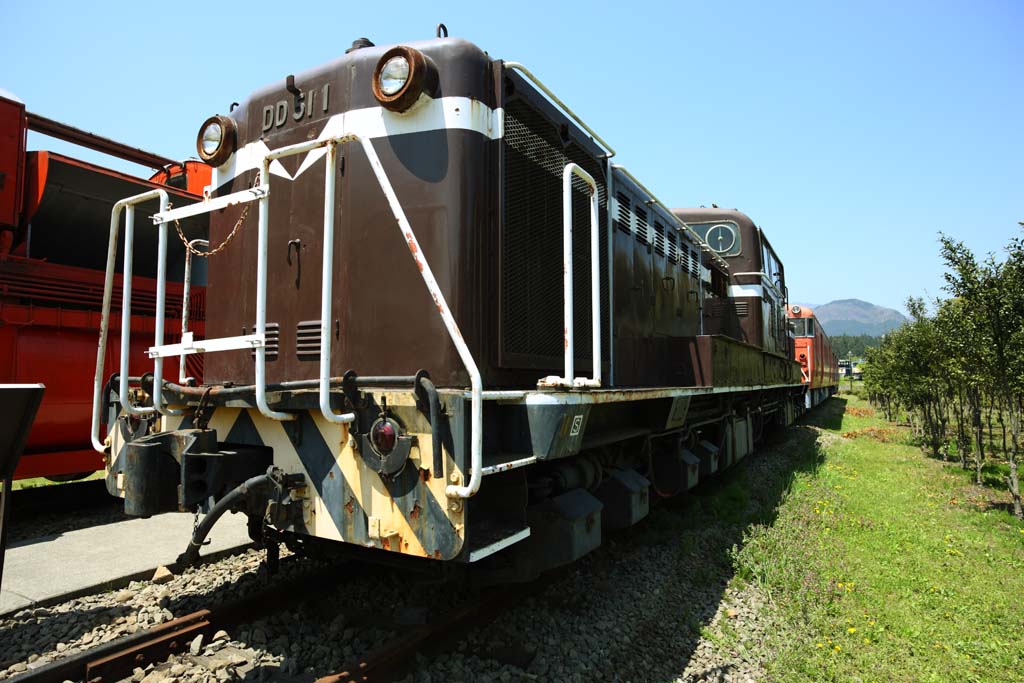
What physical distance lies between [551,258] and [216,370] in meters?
2.24

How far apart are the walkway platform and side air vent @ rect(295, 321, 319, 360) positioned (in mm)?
2233

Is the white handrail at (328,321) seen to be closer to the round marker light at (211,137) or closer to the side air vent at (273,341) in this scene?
the side air vent at (273,341)

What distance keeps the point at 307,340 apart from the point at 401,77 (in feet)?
4.87

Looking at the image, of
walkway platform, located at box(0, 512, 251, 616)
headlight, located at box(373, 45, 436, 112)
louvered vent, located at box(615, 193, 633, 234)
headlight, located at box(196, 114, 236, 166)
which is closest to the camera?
headlight, located at box(373, 45, 436, 112)

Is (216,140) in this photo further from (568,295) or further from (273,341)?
(568,295)

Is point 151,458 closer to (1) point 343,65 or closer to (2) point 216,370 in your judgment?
(2) point 216,370

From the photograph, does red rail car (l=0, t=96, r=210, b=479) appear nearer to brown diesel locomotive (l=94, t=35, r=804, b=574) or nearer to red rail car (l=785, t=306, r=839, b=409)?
brown diesel locomotive (l=94, t=35, r=804, b=574)

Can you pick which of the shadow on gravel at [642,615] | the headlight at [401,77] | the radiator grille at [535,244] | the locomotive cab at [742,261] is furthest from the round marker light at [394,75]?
the locomotive cab at [742,261]

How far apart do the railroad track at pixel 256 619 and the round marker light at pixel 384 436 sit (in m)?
1.08

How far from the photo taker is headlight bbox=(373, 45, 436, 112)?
316cm

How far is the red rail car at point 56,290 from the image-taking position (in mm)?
5691

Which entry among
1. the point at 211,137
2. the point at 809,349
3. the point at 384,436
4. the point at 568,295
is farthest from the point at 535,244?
the point at 809,349

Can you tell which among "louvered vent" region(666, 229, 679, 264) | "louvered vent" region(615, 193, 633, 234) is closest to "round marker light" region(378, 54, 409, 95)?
"louvered vent" region(615, 193, 633, 234)

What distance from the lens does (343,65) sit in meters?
3.54
